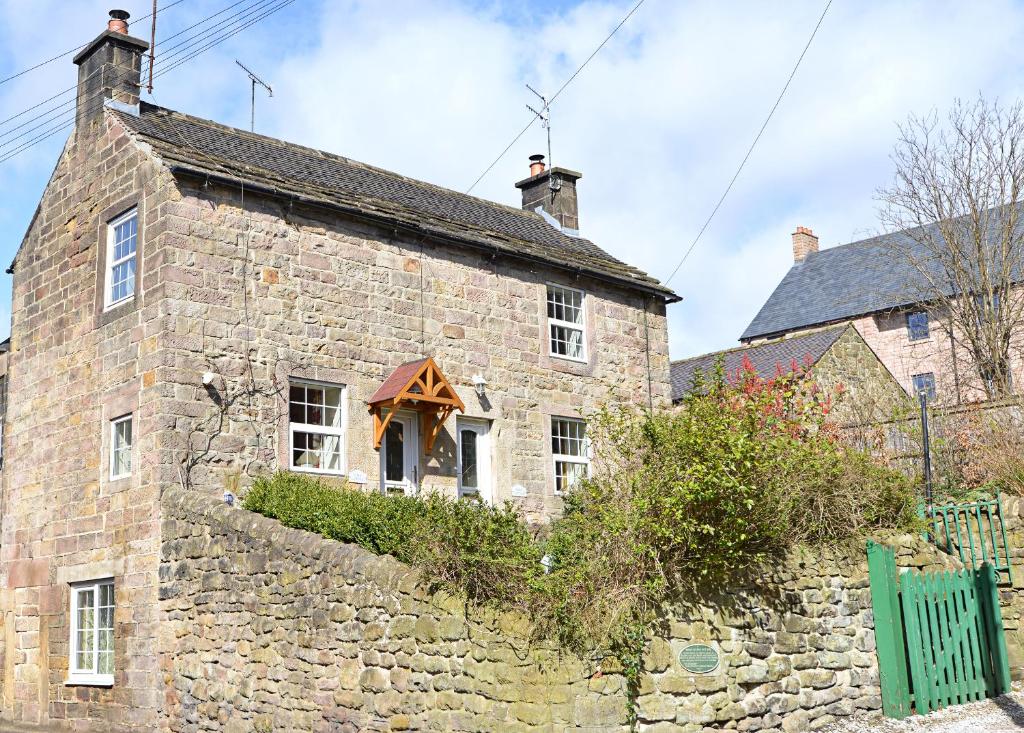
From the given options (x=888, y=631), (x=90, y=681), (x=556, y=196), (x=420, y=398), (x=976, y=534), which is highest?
(x=556, y=196)

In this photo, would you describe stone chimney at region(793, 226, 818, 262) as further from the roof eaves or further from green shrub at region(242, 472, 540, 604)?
green shrub at region(242, 472, 540, 604)

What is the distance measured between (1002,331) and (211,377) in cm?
1751

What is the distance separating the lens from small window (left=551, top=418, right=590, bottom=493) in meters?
16.9

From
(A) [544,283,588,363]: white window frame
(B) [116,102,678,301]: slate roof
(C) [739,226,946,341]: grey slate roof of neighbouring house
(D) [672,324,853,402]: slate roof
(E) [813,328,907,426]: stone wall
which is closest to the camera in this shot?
(B) [116,102,678,301]: slate roof

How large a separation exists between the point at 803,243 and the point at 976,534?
31.6 metres

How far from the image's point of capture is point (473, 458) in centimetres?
1577

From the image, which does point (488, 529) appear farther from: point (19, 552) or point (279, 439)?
point (19, 552)

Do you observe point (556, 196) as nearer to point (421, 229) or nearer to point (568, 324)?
point (568, 324)

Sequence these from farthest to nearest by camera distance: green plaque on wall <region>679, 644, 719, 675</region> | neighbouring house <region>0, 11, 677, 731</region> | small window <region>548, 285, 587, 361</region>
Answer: small window <region>548, 285, 587, 361</region>
neighbouring house <region>0, 11, 677, 731</region>
green plaque on wall <region>679, 644, 719, 675</region>

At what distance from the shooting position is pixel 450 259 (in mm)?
16156

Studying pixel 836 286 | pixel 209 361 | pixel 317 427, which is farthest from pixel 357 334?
pixel 836 286

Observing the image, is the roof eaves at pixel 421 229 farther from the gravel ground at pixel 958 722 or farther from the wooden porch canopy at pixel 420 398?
the gravel ground at pixel 958 722

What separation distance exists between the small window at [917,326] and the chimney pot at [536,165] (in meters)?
18.6

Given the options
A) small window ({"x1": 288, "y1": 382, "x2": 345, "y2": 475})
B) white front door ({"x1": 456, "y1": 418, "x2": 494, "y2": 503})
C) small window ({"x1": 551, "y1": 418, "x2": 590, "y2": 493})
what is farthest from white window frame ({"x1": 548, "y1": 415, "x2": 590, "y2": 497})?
small window ({"x1": 288, "y1": 382, "x2": 345, "y2": 475})
